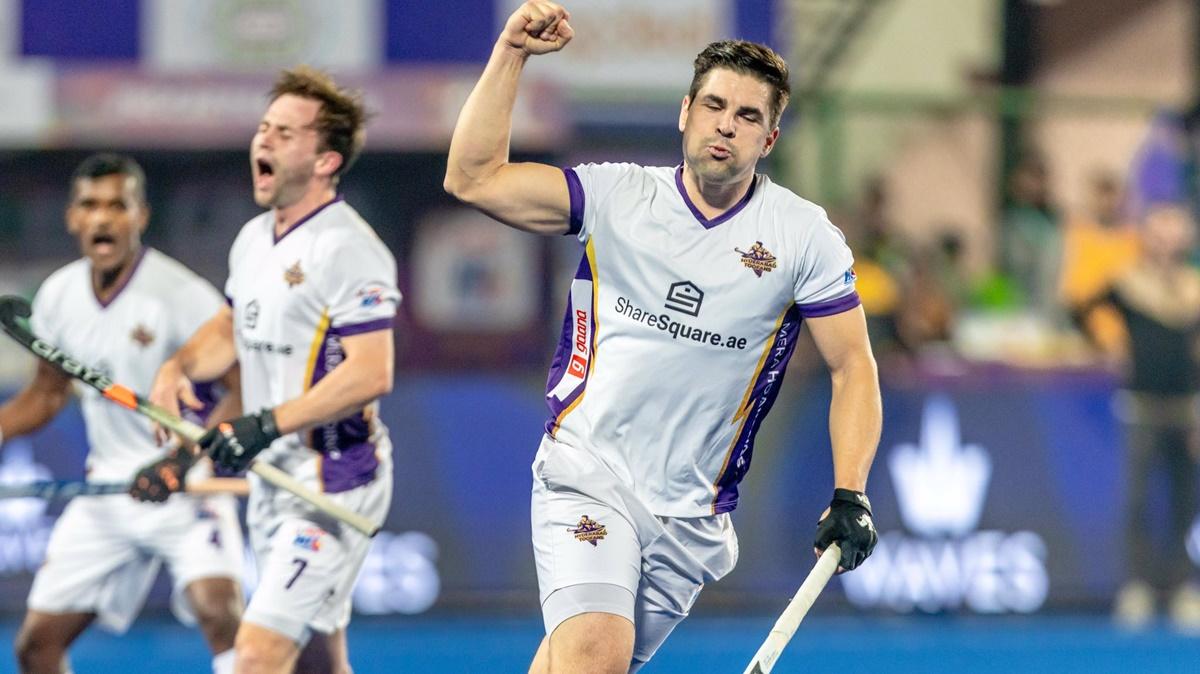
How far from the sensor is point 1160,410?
1121 centimetres

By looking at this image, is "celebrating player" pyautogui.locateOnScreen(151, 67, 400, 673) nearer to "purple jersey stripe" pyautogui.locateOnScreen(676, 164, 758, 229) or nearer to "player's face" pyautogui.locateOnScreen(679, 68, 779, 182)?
"purple jersey stripe" pyautogui.locateOnScreen(676, 164, 758, 229)

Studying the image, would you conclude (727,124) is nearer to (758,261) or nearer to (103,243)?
(758,261)

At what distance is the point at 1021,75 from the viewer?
613 inches

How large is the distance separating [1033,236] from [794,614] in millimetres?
7642

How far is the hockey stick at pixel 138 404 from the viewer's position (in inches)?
242

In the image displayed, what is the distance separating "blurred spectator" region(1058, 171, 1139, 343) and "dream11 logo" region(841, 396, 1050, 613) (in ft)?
4.73

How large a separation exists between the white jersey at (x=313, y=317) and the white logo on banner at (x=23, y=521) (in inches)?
164

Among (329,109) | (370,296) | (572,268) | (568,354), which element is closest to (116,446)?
(370,296)

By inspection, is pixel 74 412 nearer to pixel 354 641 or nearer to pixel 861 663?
pixel 354 641

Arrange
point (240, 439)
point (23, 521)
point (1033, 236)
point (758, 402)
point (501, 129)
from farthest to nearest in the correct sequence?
1. point (1033, 236)
2. point (23, 521)
3. point (240, 439)
4. point (758, 402)
5. point (501, 129)

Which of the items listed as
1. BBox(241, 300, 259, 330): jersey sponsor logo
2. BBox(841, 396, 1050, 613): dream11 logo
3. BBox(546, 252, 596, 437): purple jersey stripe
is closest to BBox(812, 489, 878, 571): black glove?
BBox(546, 252, 596, 437): purple jersey stripe

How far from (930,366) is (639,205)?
19.8 ft

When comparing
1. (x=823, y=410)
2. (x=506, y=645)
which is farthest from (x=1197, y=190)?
(x=506, y=645)

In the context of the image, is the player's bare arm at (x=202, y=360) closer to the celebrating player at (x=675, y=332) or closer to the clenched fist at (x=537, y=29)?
the celebrating player at (x=675, y=332)
